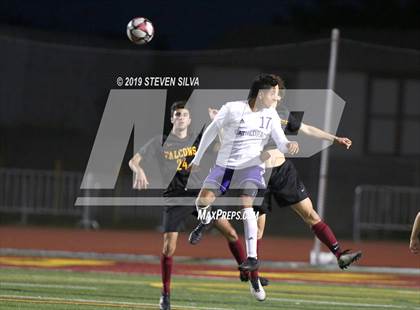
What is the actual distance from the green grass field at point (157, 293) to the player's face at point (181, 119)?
6.05 feet

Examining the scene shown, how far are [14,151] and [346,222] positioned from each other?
8134 millimetres

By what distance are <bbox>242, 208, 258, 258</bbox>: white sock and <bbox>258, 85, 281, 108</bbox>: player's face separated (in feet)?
3.57

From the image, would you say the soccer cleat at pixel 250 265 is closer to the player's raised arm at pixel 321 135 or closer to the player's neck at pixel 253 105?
the player's raised arm at pixel 321 135

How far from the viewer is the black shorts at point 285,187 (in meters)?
11.7

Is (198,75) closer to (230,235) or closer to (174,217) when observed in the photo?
(230,235)

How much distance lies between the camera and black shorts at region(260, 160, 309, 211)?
38.3 ft

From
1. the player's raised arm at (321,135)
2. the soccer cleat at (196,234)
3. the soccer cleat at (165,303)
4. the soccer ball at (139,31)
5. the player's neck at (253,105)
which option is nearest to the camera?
the soccer cleat at (165,303)

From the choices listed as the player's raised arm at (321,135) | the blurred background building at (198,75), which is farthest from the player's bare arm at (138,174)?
the blurred background building at (198,75)

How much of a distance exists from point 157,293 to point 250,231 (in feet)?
6.70

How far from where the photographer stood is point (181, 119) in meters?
12.1

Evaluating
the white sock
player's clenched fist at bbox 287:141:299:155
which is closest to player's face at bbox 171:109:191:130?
the white sock

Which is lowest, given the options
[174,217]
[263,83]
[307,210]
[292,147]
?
[174,217]

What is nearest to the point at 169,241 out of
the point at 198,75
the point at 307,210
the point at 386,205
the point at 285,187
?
the point at 285,187

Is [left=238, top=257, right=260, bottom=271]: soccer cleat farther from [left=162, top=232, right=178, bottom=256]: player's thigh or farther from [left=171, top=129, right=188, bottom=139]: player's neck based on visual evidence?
[left=171, top=129, right=188, bottom=139]: player's neck
